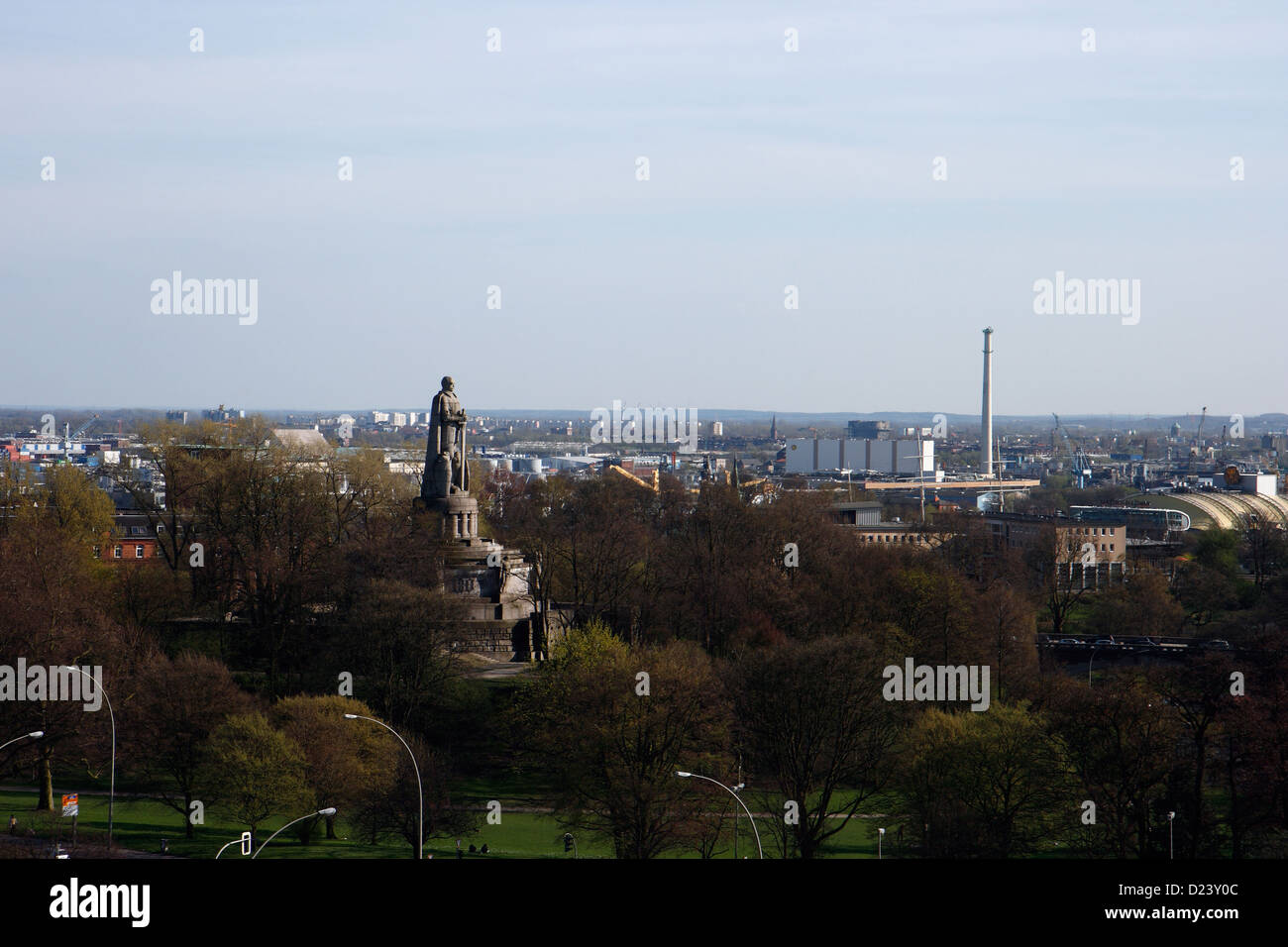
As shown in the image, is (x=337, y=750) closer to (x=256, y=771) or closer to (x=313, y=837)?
(x=256, y=771)

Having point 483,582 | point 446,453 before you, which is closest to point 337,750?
point 483,582

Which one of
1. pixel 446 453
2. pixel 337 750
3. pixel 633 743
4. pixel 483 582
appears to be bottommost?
pixel 337 750

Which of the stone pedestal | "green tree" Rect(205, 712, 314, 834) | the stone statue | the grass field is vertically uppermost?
the stone statue

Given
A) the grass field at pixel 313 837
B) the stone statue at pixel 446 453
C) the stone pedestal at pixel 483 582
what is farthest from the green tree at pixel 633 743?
the stone statue at pixel 446 453

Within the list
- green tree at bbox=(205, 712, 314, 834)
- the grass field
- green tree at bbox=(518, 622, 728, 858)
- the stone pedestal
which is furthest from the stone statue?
green tree at bbox=(205, 712, 314, 834)

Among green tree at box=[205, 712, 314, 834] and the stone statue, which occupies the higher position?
the stone statue

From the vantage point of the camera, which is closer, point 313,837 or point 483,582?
point 313,837

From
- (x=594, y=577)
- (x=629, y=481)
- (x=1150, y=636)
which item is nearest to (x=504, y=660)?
(x=594, y=577)

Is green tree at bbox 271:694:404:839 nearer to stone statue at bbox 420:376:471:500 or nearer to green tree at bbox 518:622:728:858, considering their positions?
green tree at bbox 518:622:728:858
